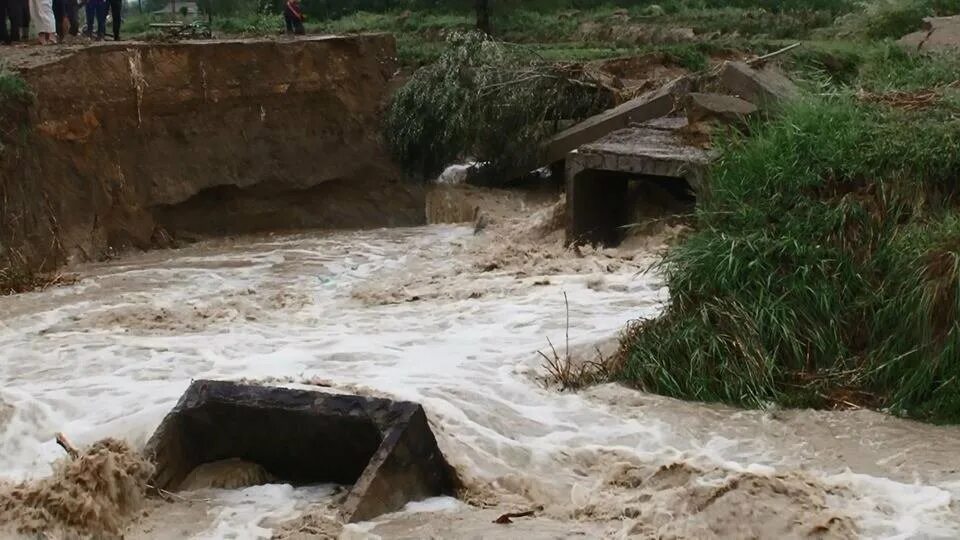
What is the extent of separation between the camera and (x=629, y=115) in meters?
14.0

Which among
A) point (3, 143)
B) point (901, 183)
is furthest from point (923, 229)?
point (3, 143)

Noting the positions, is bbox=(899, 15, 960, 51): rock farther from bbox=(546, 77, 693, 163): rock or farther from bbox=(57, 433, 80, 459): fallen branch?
bbox=(57, 433, 80, 459): fallen branch

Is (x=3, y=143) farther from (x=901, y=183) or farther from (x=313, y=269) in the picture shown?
(x=901, y=183)

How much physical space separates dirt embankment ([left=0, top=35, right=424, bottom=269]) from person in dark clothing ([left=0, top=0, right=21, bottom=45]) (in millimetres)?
1239

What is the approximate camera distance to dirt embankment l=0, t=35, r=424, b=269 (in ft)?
40.1

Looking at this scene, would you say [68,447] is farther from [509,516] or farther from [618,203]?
[618,203]

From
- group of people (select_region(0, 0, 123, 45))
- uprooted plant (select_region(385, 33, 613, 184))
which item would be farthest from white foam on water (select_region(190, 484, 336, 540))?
group of people (select_region(0, 0, 123, 45))

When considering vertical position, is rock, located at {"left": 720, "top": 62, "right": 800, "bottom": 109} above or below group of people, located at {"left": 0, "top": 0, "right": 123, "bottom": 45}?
below

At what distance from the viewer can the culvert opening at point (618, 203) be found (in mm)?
12141

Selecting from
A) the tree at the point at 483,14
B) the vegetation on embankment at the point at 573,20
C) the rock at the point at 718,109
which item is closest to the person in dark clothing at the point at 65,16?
the vegetation on embankment at the point at 573,20

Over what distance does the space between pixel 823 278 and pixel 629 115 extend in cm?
689

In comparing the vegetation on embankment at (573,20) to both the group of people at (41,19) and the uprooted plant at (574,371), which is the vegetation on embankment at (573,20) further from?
the uprooted plant at (574,371)

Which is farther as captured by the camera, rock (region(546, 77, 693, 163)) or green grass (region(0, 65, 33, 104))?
rock (region(546, 77, 693, 163))

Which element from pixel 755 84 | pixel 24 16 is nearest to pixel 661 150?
pixel 755 84
